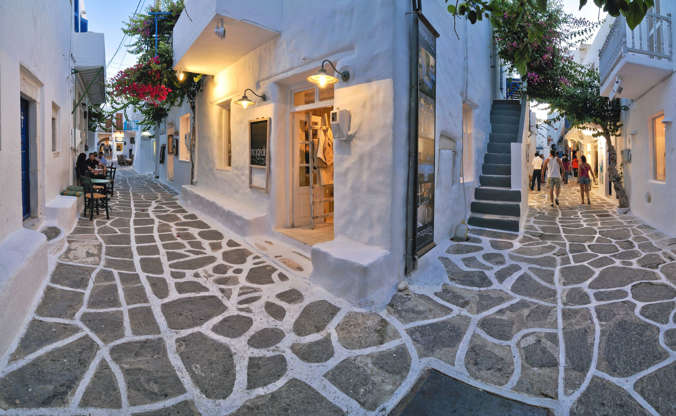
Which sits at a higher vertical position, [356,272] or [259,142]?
[259,142]

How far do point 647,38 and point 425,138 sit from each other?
19.7 feet

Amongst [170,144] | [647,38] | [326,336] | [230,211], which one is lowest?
[326,336]

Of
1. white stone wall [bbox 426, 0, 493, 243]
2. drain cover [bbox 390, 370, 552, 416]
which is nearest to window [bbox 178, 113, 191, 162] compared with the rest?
white stone wall [bbox 426, 0, 493, 243]

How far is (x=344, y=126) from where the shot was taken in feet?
17.5

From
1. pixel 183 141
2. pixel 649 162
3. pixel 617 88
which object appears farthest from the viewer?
pixel 183 141

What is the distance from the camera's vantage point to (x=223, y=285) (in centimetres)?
520

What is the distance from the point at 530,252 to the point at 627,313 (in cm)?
233

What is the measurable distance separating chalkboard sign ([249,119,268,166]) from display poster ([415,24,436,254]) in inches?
125

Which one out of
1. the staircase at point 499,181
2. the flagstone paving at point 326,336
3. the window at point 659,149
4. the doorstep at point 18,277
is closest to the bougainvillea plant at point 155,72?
the flagstone paving at point 326,336

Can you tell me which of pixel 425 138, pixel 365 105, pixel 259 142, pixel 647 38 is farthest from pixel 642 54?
pixel 259 142

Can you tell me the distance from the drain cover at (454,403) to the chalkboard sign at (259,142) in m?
5.28

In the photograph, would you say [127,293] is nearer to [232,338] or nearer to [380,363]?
[232,338]

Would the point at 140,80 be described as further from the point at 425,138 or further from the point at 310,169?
the point at 425,138

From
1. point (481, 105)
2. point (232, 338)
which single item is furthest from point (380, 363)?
point (481, 105)
